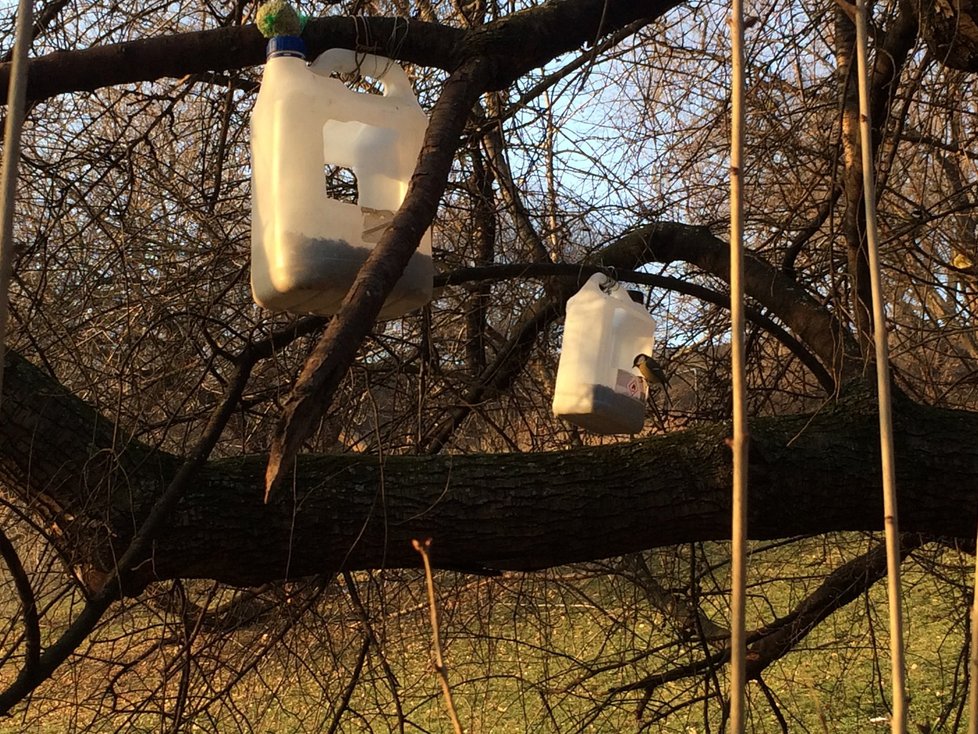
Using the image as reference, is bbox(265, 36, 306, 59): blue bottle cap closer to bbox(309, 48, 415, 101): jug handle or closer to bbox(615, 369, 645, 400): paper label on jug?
bbox(309, 48, 415, 101): jug handle

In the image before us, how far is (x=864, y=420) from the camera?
2518 mm

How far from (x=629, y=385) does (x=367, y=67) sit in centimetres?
94

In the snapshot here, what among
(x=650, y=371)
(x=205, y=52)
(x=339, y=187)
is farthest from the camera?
(x=339, y=187)

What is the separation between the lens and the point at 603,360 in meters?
2.71

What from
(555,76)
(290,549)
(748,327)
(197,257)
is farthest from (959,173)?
(290,549)

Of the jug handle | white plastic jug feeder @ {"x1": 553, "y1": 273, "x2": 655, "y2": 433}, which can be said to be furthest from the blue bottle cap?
white plastic jug feeder @ {"x1": 553, "y1": 273, "x2": 655, "y2": 433}

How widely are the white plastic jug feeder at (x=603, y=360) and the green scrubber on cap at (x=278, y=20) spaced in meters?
1.09

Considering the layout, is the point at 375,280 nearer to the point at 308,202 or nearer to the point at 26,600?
the point at 308,202

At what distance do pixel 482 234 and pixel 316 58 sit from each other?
1.61m

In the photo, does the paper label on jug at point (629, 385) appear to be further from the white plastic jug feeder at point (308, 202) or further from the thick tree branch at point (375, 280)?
the thick tree branch at point (375, 280)

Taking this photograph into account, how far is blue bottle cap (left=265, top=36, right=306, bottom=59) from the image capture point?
5.97 feet

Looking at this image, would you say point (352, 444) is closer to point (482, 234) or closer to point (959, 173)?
point (482, 234)

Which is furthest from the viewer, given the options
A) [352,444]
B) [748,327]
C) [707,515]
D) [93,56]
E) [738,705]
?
[748,327]

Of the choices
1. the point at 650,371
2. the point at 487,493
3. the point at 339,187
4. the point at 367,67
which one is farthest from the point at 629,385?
the point at 339,187
